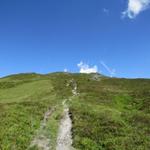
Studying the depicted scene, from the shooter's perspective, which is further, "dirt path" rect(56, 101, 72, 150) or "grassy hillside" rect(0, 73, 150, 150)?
"grassy hillside" rect(0, 73, 150, 150)

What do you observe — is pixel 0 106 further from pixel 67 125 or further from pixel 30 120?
pixel 67 125

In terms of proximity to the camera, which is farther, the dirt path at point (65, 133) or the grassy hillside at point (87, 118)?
the grassy hillside at point (87, 118)

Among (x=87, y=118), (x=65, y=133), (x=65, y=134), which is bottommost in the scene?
(x=65, y=134)

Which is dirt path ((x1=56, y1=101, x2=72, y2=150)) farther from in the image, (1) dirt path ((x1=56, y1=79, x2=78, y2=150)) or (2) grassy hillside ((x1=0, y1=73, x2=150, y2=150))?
(2) grassy hillside ((x1=0, y1=73, x2=150, y2=150))

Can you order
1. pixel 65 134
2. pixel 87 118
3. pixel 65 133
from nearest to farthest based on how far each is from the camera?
pixel 65 134
pixel 65 133
pixel 87 118

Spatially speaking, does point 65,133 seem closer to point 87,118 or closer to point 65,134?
point 65,134

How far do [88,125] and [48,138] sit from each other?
28.2 ft

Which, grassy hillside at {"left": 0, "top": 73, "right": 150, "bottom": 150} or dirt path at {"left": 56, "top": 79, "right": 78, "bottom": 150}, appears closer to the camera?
dirt path at {"left": 56, "top": 79, "right": 78, "bottom": 150}

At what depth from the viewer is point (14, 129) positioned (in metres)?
44.8

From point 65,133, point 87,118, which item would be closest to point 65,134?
point 65,133

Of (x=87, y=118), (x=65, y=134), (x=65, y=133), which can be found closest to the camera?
(x=65, y=134)

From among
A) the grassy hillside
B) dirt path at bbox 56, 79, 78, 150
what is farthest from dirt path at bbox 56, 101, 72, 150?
the grassy hillside

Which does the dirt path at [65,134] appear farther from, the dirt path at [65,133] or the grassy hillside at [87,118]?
the grassy hillside at [87,118]

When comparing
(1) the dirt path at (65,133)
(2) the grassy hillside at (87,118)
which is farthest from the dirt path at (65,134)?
(2) the grassy hillside at (87,118)
